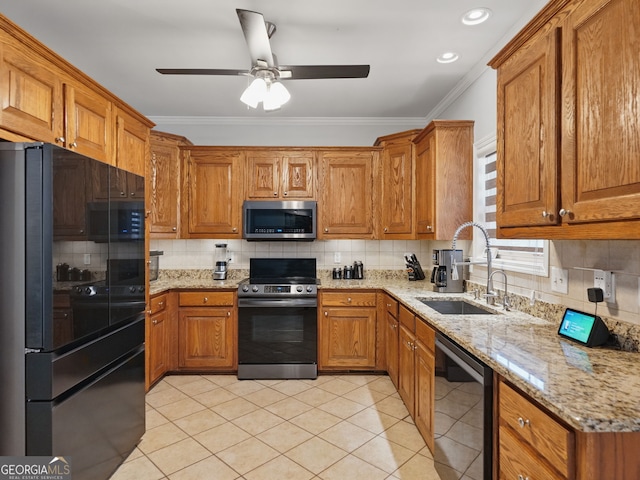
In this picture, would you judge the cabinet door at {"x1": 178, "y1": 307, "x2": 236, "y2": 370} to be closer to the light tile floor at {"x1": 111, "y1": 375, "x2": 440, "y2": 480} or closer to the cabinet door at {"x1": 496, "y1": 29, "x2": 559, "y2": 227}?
the light tile floor at {"x1": 111, "y1": 375, "x2": 440, "y2": 480}

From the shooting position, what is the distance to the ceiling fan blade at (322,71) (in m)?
2.02

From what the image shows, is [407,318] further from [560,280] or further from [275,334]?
[275,334]

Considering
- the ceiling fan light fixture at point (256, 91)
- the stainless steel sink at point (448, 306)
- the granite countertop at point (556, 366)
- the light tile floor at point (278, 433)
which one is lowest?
the light tile floor at point (278, 433)

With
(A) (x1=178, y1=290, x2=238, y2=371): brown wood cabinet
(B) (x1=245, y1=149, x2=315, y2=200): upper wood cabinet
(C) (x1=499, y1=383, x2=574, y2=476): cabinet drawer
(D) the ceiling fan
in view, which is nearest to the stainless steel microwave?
(B) (x1=245, y1=149, x2=315, y2=200): upper wood cabinet

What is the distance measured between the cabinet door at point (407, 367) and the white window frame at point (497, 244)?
82 centimetres

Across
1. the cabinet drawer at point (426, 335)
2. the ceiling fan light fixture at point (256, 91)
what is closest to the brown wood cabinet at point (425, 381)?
the cabinet drawer at point (426, 335)

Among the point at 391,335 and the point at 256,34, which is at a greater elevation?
the point at 256,34

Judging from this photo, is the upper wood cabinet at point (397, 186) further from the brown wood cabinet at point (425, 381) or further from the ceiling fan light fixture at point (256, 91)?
the ceiling fan light fixture at point (256, 91)

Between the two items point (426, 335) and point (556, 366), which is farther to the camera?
point (426, 335)

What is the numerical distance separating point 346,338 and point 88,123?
2609 mm

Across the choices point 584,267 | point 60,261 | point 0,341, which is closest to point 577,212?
point 584,267

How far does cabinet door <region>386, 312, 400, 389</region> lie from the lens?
2.81 metres

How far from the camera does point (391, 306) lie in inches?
115

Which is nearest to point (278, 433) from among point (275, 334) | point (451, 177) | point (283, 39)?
point (275, 334)
